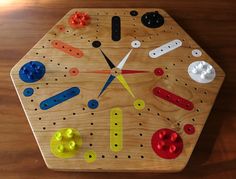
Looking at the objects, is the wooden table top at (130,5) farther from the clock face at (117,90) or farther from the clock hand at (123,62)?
the clock hand at (123,62)

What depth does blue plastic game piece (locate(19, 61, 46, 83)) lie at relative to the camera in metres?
0.77

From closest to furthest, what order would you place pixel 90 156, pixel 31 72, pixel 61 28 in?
pixel 90 156
pixel 31 72
pixel 61 28

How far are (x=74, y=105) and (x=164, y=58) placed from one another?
278 millimetres

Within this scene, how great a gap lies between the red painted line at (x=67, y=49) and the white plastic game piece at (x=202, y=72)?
11.8 inches

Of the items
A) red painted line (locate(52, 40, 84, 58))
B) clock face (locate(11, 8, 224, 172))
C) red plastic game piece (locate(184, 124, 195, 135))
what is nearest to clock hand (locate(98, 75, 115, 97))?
clock face (locate(11, 8, 224, 172))

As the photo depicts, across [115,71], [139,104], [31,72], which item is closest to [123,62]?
[115,71]

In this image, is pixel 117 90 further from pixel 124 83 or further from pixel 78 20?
pixel 78 20

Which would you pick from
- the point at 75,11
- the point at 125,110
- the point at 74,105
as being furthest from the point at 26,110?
the point at 75,11

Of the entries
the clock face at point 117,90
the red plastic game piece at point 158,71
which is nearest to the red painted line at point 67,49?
the clock face at point 117,90

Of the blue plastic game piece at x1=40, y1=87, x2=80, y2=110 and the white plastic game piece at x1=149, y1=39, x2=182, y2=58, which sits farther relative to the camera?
the white plastic game piece at x1=149, y1=39, x2=182, y2=58

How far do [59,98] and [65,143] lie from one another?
0.40 feet

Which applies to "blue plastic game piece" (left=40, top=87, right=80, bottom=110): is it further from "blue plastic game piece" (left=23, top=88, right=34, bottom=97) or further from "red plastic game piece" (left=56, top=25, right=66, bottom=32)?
"red plastic game piece" (left=56, top=25, right=66, bottom=32)

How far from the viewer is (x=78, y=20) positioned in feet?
2.90

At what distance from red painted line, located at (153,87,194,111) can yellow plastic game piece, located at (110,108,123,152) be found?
0.11 m
